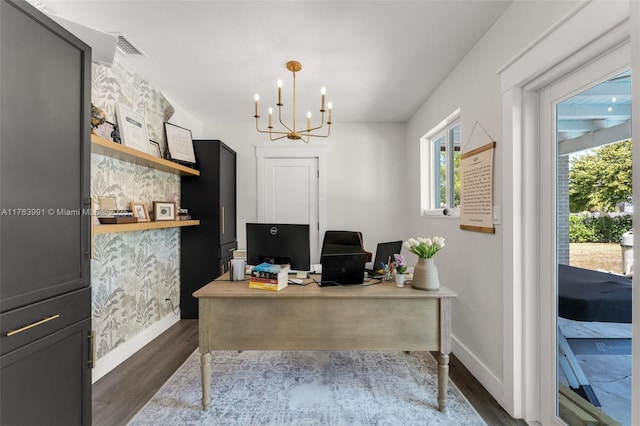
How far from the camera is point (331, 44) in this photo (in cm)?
213

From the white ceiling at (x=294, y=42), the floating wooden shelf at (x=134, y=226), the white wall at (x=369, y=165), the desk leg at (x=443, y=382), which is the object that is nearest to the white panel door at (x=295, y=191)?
the white wall at (x=369, y=165)

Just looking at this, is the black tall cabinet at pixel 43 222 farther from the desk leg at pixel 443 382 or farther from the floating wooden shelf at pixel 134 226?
the desk leg at pixel 443 382

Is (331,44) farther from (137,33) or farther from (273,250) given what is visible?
(273,250)

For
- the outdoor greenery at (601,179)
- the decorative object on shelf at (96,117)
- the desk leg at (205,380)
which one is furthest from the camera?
the decorative object on shelf at (96,117)

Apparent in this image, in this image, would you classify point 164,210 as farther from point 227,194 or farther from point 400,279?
point 400,279

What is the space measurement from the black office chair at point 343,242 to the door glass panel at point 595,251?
1753 mm

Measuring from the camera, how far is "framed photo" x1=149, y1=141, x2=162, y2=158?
111 inches

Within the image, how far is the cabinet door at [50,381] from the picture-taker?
109cm

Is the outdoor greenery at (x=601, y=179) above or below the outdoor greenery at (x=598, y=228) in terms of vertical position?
above

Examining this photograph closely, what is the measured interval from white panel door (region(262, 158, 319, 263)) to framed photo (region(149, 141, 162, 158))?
1506 mm

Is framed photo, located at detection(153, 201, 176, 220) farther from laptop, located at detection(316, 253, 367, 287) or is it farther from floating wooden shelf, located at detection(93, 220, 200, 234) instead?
laptop, located at detection(316, 253, 367, 287)

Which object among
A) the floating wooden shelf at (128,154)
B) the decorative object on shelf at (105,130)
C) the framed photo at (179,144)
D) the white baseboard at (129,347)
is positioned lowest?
the white baseboard at (129,347)

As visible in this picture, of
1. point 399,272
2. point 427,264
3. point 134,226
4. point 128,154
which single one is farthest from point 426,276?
point 128,154

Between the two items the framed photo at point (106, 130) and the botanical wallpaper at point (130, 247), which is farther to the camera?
the botanical wallpaper at point (130, 247)
